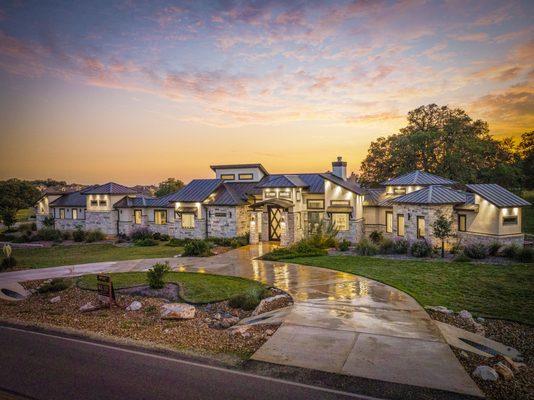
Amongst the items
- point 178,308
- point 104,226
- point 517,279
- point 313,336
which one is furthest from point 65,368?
point 104,226

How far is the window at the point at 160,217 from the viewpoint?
34.9 metres

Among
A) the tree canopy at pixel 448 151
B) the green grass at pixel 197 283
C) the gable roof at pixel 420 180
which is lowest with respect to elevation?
the green grass at pixel 197 283

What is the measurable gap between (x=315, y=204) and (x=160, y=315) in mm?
20091

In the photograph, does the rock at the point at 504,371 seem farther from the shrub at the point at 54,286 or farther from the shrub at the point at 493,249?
the shrub at the point at 54,286

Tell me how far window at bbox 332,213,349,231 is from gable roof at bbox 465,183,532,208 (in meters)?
9.28

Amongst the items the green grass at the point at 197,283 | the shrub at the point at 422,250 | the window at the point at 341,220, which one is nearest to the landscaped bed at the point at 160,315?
the green grass at the point at 197,283

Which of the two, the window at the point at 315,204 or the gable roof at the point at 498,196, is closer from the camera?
the gable roof at the point at 498,196

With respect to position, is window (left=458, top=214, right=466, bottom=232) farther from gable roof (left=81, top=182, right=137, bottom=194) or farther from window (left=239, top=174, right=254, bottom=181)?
gable roof (left=81, top=182, right=137, bottom=194)

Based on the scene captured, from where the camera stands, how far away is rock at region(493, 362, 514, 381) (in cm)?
671

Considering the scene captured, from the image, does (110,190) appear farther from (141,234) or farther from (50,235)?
(50,235)

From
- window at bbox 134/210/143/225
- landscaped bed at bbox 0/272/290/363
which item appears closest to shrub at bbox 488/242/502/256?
landscaped bed at bbox 0/272/290/363

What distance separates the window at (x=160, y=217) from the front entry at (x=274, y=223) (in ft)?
40.9

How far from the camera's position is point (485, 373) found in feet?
22.2

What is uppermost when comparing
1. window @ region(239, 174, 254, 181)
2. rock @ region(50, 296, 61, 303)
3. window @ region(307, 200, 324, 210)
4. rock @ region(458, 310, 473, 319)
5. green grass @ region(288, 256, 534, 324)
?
window @ region(239, 174, 254, 181)
